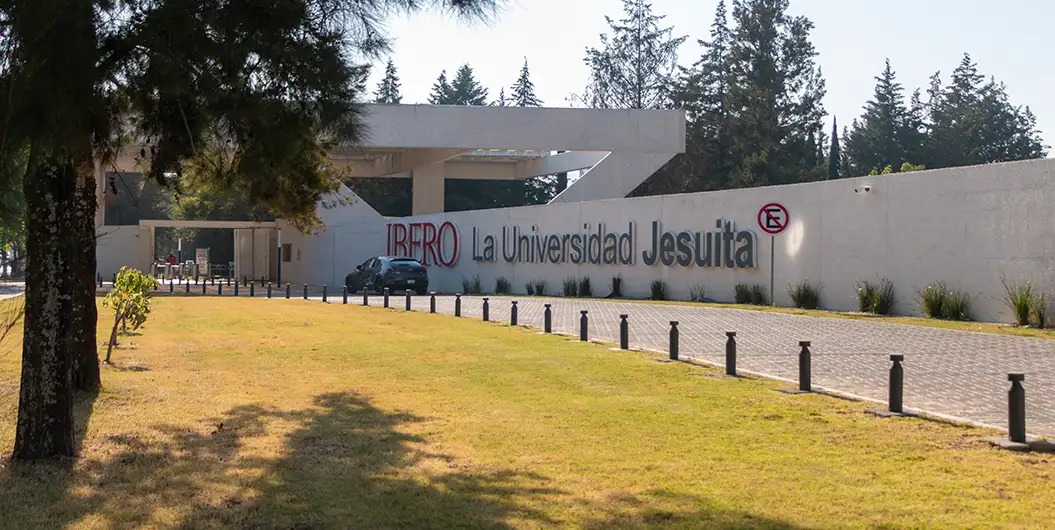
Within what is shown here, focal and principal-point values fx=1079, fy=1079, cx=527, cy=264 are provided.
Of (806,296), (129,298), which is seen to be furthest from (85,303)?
(806,296)

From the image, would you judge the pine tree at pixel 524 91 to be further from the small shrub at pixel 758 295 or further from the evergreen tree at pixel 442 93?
the small shrub at pixel 758 295

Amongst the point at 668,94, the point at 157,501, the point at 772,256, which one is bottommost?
the point at 157,501

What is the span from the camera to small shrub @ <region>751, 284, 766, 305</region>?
27141 millimetres

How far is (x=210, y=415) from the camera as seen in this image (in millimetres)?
9992

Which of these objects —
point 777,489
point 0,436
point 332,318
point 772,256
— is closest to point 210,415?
point 0,436

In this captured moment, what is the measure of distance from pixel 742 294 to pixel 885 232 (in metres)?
4.79

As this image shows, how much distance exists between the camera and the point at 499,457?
802cm

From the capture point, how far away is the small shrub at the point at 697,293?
29.4 meters

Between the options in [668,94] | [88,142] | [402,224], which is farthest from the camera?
[668,94]

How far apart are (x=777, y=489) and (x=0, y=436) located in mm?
6184

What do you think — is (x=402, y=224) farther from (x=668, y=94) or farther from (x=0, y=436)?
(x=0, y=436)

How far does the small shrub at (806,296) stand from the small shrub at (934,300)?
3.39 m

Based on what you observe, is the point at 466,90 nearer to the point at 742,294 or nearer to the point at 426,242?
the point at 426,242

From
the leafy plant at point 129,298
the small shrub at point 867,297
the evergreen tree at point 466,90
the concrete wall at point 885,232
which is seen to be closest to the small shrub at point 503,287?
the concrete wall at point 885,232
